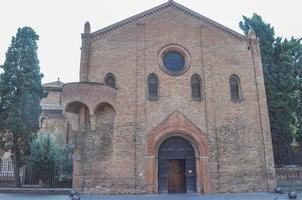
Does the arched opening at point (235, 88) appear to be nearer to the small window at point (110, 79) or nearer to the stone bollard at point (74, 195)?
the small window at point (110, 79)

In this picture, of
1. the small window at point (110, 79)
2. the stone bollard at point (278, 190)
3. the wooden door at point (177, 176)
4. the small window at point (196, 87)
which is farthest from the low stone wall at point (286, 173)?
the small window at point (110, 79)

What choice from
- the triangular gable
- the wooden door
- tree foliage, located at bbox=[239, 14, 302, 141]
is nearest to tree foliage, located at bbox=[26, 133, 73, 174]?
the wooden door

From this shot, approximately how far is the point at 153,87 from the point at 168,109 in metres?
1.52

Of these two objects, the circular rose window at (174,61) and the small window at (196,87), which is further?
the circular rose window at (174,61)

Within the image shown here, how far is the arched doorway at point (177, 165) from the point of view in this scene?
48.9 feet

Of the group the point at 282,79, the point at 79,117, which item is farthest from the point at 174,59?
the point at 282,79

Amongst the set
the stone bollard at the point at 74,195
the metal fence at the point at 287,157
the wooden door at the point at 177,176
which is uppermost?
the metal fence at the point at 287,157

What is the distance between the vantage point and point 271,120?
747 inches

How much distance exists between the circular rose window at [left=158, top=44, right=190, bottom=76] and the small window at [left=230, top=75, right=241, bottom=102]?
2.74 meters

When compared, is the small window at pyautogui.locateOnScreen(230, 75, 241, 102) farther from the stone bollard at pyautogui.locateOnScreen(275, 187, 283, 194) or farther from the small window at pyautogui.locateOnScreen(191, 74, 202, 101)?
the stone bollard at pyautogui.locateOnScreen(275, 187, 283, 194)

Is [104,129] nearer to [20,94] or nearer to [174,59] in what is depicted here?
[174,59]

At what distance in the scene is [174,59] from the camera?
16.5m

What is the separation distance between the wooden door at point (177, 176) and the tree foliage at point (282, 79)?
7281 mm

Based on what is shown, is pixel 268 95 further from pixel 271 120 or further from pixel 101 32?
pixel 101 32
